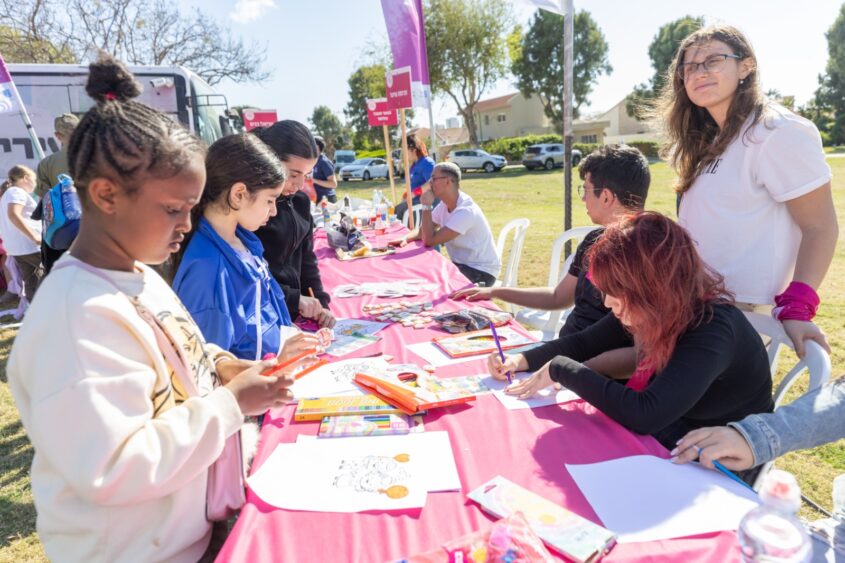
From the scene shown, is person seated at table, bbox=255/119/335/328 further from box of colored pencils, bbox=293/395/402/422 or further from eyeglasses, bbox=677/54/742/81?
eyeglasses, bbox=677/54/742/81

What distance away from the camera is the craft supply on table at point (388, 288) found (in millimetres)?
3023

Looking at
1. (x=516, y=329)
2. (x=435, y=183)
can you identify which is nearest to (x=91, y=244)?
(x=516, y=329)

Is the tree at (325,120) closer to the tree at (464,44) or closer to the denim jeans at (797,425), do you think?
the tree at (464,44)

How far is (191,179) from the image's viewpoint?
1.02 metres

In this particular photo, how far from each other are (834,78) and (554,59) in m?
18.3

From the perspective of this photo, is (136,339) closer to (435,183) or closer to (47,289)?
(47,289)

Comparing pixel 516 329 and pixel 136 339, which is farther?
pixel 516 329

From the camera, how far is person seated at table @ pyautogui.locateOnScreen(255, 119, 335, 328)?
2.41 m

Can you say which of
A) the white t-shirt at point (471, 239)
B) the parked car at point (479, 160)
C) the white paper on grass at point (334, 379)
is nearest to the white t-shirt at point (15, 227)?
the white t-shirt at point (471, 239)

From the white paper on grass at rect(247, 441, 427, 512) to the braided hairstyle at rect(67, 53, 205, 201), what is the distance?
2.27ft

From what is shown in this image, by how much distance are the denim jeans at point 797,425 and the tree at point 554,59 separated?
38.0 m

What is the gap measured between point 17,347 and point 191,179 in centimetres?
41

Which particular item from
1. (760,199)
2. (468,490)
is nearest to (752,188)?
(760,199)

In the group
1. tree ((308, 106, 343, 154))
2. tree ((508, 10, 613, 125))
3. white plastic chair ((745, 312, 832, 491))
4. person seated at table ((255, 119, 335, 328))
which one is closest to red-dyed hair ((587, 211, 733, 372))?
white plastic chair ((745, 312, 832, 491))
